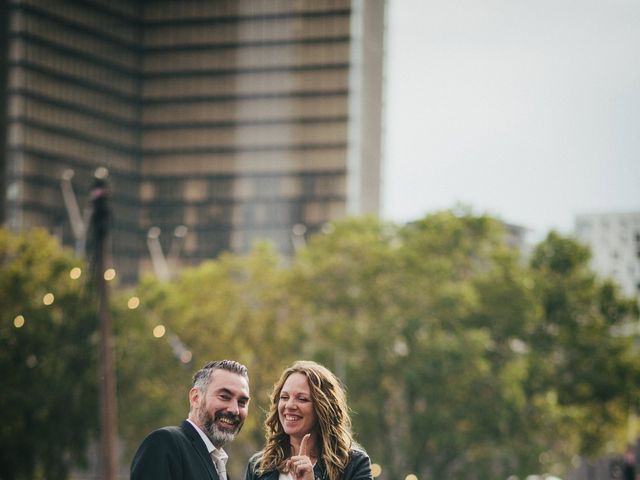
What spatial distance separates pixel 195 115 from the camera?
127 metres

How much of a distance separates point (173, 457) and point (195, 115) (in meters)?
122

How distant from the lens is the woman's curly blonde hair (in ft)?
21.0

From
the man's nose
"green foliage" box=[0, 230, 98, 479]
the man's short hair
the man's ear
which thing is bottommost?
"green foliage" box=[0, 230, 98, 479]

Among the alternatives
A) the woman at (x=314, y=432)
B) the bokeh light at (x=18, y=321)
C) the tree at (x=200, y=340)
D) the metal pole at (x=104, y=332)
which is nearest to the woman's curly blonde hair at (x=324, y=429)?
the woman at (x=314, y=432)

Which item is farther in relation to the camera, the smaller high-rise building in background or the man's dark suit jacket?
the smaller high-rise building in background

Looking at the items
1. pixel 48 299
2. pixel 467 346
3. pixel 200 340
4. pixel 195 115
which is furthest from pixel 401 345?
pixel 195 115

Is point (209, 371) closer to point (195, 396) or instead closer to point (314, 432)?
point (195, 396)

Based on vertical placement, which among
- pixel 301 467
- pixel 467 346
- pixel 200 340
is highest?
pixel 301 467

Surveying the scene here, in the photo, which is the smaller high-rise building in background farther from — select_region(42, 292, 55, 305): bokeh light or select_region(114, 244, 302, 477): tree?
select_region(42, 292, 55, 305): bokeh light

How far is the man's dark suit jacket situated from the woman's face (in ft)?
1.30

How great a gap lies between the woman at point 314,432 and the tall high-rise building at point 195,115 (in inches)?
4231

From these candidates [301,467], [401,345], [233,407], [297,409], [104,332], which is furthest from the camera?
[401,345]

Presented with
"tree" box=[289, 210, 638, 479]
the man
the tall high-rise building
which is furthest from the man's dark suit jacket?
the tall high-rise building

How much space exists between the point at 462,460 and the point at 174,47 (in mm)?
80852
